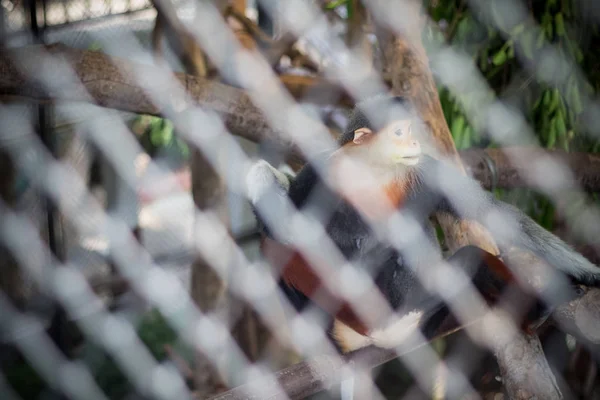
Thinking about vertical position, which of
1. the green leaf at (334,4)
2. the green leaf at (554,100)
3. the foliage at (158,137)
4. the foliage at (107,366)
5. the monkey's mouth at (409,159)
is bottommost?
the foliage at (107,366)

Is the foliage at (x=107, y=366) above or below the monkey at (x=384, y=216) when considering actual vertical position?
below

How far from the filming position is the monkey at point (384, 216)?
3.30 feet

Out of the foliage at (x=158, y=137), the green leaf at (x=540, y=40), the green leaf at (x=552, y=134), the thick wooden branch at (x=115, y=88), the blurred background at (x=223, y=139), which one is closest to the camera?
the thick wooden branch at (x=115, y=88)

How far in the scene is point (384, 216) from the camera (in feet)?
3.41

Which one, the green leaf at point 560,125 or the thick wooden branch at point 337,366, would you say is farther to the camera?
the green leaf at point 560,125

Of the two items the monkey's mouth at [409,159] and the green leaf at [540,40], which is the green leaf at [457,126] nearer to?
the green leaf at [540,40]

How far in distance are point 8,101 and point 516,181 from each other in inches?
49.6

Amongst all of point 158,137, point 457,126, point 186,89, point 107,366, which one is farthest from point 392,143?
point 107,366

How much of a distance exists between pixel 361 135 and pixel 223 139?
1.95ft

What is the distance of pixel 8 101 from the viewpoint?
1600 mm

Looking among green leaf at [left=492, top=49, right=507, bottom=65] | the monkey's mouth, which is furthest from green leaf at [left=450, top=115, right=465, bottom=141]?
the monkey's mouth

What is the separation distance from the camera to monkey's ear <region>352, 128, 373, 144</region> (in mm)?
982

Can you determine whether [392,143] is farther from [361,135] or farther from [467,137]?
[467,137]

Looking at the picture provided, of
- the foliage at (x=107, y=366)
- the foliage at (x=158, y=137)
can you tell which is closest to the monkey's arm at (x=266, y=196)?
the foliage at (x=158, y=137)
